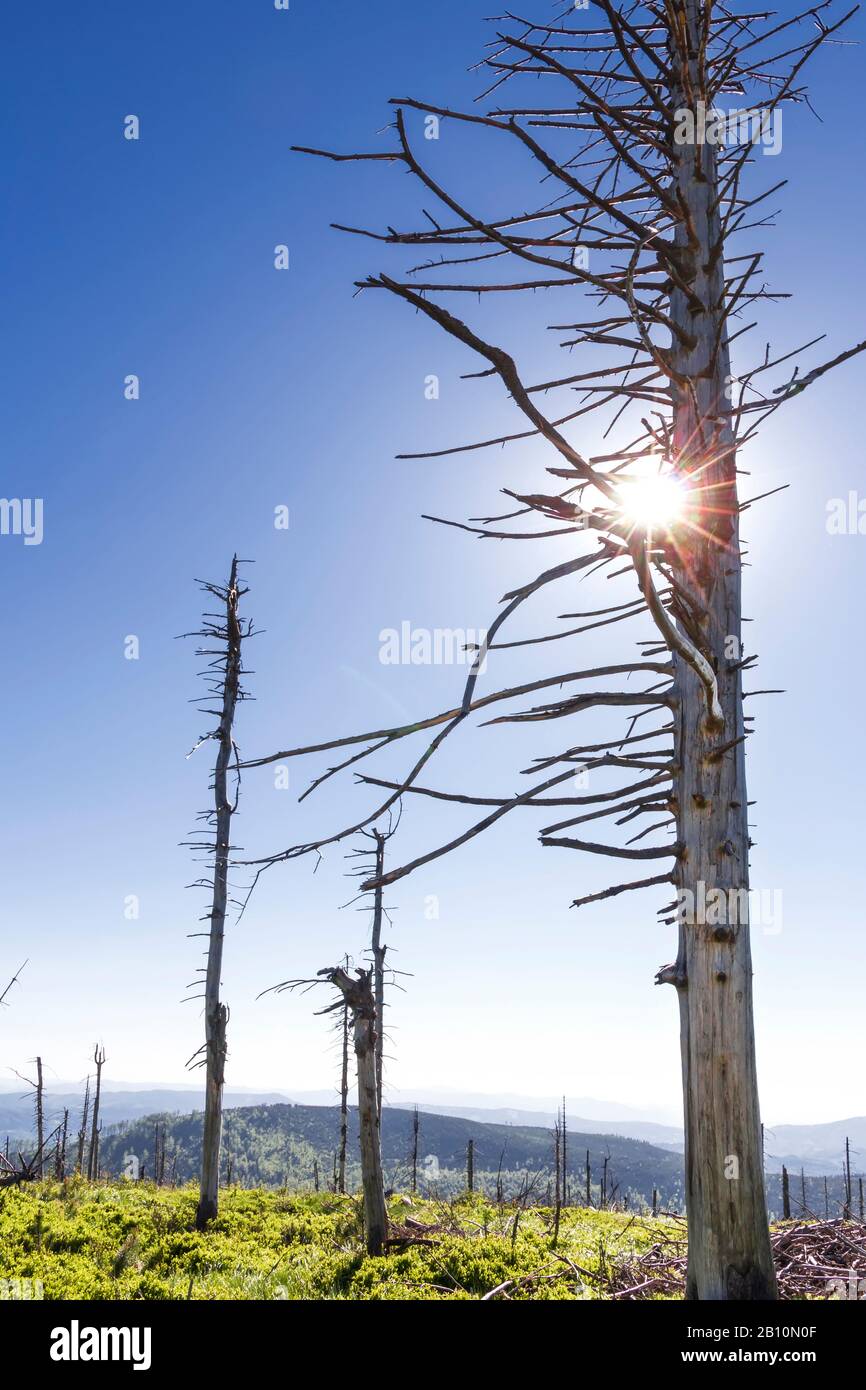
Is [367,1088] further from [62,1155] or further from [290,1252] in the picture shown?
[62,1155]

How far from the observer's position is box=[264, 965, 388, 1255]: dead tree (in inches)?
456

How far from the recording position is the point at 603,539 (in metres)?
2.96

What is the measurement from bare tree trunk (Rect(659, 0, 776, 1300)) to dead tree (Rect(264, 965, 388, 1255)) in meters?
9.61

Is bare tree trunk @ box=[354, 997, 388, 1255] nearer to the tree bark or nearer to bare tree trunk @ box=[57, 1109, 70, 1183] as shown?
the tree bark

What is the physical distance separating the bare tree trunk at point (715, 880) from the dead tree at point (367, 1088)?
9.61 meters

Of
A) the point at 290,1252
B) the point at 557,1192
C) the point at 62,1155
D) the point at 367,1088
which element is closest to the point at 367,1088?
the point at 367,1088

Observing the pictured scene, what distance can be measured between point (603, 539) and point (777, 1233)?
826cm

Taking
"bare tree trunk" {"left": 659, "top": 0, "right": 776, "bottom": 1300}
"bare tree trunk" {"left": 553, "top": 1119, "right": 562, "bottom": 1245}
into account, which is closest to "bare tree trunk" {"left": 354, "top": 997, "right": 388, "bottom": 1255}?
"bare tree trunk" {"left": 553, "top": 1119, "right": 562, "bottom": 1245}

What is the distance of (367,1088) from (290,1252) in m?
2.55

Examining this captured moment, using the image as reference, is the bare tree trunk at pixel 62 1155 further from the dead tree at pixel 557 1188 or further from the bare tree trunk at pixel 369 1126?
the dead tree at pixel 557 1188

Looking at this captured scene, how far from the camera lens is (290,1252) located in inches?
464
